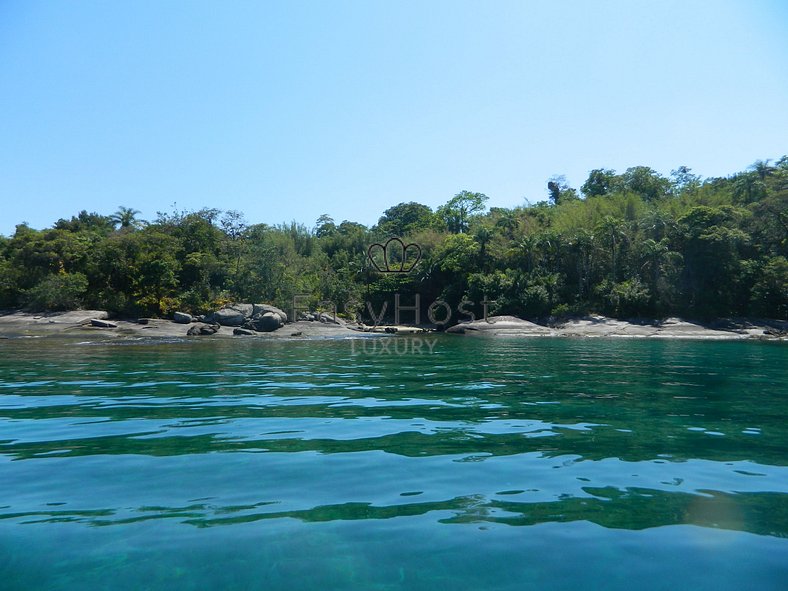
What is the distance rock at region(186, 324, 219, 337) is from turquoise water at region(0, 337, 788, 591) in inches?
824

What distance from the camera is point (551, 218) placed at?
47906 millimetres

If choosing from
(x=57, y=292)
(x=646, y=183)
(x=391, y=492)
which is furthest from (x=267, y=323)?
(x=646, y=183)

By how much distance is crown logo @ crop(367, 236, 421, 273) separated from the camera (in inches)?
1969

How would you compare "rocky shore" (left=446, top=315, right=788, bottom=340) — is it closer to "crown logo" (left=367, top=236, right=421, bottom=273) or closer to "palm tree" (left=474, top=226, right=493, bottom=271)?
"palm tree" (left=474, top=226, right=493, bottom=271)

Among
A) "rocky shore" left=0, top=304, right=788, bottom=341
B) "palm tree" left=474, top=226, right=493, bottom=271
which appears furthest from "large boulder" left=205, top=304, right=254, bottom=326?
"palm tree" left=474, top=226, right=493, bottom=271

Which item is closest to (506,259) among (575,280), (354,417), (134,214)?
(575,280)

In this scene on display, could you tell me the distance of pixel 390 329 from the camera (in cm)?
3631

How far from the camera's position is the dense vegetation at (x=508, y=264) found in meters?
35.4

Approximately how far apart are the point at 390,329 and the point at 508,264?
45.8ft

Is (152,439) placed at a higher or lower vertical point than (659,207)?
lower

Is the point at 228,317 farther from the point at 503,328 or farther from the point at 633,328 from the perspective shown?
the point at 633,328

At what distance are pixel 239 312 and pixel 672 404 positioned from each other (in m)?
29.2

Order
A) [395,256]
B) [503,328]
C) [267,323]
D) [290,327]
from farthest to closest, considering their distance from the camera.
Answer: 1. [395,256]
2. [503,328]
3. [290,327]
4. [267,323]

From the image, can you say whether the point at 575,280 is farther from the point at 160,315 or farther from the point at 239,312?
the point at 160,315
